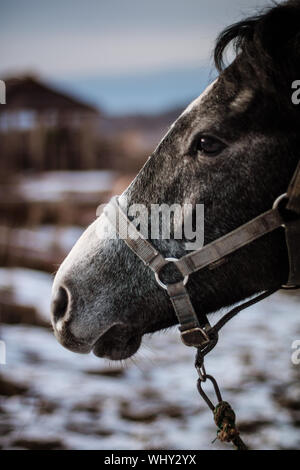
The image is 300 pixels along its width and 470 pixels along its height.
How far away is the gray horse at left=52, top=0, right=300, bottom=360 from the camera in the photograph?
1.64 metres

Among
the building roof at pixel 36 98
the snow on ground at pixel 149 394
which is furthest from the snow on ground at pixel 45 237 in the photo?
the building roof at pixel 36 98

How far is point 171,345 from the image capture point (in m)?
4.83

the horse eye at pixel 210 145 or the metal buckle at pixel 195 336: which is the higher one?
the horse eye at pixel 210 145

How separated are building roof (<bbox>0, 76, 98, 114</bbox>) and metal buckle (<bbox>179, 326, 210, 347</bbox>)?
1616 centimetres

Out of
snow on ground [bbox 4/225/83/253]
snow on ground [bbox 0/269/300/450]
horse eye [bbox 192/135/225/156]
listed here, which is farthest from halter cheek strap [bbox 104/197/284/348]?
snow on ground [bbox 4/225/83/253]

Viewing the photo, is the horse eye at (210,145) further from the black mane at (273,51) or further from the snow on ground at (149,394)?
the snow on ground at (149,394)

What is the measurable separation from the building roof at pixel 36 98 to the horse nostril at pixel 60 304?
1597 cm

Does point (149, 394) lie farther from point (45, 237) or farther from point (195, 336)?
point (45, 237)

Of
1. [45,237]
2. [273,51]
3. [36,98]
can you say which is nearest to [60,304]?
[273,51]

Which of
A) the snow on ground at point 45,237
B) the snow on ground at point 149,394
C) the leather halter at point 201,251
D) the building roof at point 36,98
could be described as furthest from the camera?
the building roof at point 36,98

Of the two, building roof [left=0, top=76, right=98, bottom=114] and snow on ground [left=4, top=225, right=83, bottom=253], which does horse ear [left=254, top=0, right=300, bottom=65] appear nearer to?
snow on ground [left=4, top=225, right=83, bottom=253]

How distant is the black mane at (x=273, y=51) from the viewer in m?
1.63

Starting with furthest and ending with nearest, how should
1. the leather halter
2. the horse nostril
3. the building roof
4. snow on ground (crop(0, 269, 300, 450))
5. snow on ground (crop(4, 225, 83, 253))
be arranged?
1. the building roof
2. snow on ground (crop(4, 225, 83, 253))
3. snow on ground (crop(0, 269, 300, 450))
4. the horse nostril
5. the leather halter

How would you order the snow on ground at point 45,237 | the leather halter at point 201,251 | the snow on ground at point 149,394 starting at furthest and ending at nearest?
1. the snow on ground at point 45,237
2. the snow on ground at point 149,394
3. the leather halter at point 201,251
